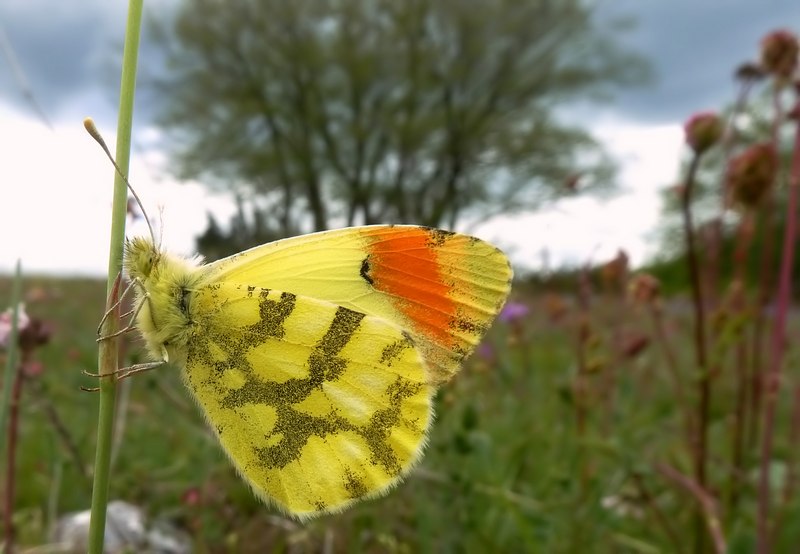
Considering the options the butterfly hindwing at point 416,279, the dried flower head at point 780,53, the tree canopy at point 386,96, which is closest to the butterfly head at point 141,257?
the butterfly hindwing at point 416,279

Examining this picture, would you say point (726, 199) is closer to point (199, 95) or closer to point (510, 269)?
point (510, 269)

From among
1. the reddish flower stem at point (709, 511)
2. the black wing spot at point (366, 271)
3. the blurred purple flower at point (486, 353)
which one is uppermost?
the black wing spot at point (366, 271)

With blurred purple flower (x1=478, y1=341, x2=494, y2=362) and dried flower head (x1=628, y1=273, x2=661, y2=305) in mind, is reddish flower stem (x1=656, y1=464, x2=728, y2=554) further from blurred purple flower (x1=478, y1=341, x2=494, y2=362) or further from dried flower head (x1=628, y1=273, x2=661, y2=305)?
blurred purple flower (x1=478, y1=341, x2=494, y2=362)

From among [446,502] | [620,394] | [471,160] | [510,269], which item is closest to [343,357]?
[510,269]

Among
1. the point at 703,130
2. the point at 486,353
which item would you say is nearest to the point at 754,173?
the point at 703,130

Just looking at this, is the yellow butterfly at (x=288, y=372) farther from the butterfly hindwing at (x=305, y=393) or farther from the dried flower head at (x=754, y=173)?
the dried flower head at (x=754, y=173)

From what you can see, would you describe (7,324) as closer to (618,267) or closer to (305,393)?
(305,393)
